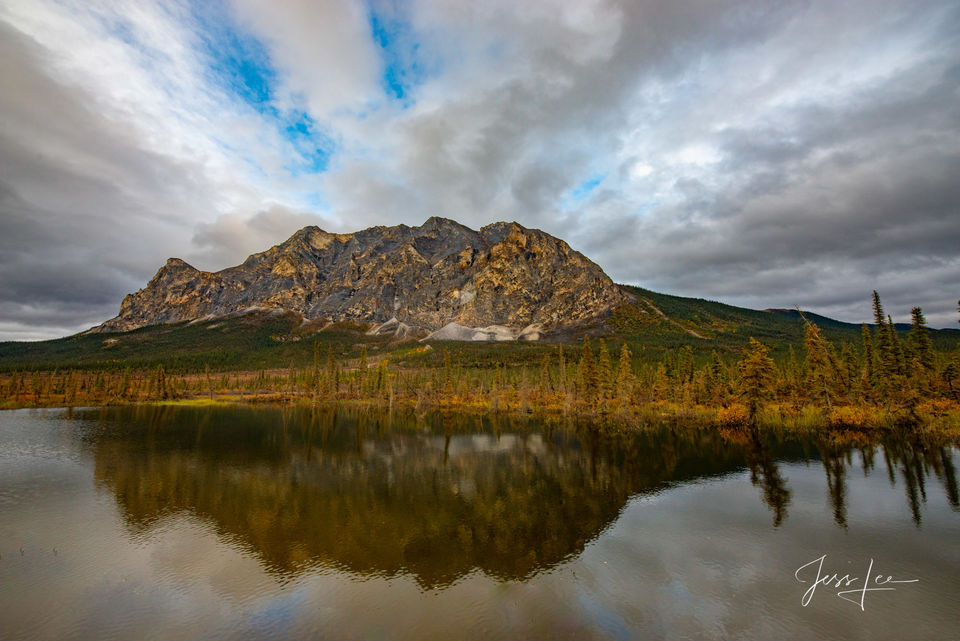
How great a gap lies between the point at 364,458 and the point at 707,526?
106ft

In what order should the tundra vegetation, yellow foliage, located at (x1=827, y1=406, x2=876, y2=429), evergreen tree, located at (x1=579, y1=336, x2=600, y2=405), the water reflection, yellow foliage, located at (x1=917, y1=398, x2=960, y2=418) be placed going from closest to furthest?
the water reflection < yellow foliage, located at (x1=917, y1=398, x2=960, y2=418) < yellow foliage, located at (x1=827, y1=406, x2=876, y2=429) < the tundra vegetation < evergreen tree, located at (x1=579, y1=336, x2=600, y2=405)

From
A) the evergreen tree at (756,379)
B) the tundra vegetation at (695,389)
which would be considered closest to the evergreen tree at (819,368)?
the tundra vegetation at (695,389)

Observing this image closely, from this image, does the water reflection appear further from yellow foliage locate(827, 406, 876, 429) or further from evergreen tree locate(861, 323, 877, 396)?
evergreen tree locate(861, 323, 877, 396)

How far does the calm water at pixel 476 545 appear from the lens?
14.8m

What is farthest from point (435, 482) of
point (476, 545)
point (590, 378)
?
point (590, 378)

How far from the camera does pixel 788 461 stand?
4031cm

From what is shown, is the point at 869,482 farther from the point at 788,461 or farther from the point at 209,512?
the point at 209,512

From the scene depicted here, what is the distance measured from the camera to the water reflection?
2098cm

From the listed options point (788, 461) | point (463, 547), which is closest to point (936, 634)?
point (463, 547)

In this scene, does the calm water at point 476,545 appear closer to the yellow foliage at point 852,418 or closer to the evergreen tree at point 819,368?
the yellow foliage at point 852,418
